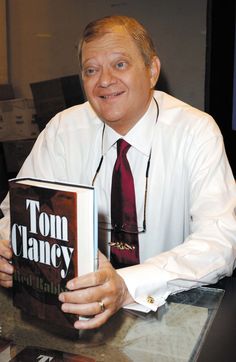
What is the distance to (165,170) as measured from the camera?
143 cm

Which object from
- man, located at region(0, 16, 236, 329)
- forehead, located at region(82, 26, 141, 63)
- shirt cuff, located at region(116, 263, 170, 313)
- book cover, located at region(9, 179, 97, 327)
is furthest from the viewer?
forehead, located at region(82, 26, 141, 63)

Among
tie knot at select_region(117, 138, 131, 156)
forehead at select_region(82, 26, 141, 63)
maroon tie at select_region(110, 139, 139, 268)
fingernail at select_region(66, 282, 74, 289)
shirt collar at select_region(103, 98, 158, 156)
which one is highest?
forehead at select_region(82, 26, 141, 63)

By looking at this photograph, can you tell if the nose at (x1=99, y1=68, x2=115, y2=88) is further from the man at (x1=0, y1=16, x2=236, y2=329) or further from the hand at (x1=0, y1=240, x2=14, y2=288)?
the hand at (x1=0, y1=240, x2=14, y2=288)

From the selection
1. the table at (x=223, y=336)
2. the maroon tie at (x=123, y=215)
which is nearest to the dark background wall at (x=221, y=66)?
the maroon tie at (x=123, y=215)

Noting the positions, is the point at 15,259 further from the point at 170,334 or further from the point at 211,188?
the point at 211,188

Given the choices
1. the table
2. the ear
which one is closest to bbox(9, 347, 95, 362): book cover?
the table

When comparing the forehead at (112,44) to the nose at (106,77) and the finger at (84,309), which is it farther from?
the finger at (84,309)

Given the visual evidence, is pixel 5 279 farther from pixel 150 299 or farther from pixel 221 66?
pixel 221 66

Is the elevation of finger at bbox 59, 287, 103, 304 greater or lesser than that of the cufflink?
greater

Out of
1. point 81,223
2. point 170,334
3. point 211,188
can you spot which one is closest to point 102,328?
point 170,334

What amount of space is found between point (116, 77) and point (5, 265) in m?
0.62

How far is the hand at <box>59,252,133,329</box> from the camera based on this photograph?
74 cm

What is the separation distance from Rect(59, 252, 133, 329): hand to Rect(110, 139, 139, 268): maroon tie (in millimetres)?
481

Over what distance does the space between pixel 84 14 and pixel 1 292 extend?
1.88 meters
